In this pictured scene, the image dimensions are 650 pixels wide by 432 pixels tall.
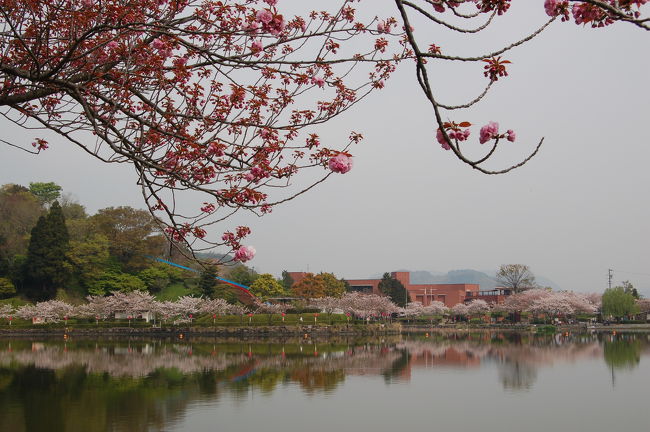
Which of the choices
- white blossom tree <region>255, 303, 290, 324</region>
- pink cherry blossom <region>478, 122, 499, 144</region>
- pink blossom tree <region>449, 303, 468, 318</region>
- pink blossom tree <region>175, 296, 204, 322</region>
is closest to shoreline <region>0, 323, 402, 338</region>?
pink blossom tree <region>175, 296, 204, 322</region>

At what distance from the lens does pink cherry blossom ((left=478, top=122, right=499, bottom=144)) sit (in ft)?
12.4

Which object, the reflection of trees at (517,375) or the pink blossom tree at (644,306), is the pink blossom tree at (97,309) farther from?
the pink blossom tree at (644,306)

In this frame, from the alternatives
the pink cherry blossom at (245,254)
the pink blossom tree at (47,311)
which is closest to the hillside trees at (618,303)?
the pink blossom tree at (47,311)

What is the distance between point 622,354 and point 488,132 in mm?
35137

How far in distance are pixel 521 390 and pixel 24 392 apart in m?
18.5

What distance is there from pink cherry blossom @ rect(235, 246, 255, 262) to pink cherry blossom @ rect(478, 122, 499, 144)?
10.2 ft

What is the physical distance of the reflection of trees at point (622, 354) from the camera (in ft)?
95.5

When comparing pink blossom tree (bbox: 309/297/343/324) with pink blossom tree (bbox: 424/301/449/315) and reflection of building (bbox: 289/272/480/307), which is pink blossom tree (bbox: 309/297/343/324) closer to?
pink blossom tree (bbox: 424/301/449/315)

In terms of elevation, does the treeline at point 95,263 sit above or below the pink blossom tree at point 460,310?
above

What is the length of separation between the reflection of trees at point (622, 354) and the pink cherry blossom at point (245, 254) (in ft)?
90.3

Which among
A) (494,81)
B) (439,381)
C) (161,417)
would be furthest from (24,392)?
(494,81)

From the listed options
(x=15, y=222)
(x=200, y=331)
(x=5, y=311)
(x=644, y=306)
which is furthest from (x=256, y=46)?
(x=644, y=306)

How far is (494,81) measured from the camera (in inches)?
142

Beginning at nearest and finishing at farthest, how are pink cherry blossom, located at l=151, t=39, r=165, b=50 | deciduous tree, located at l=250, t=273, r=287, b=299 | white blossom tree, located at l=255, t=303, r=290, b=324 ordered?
pink cherry blossom, located at l=151, t=39, r=165, b=50
white blossom tree, located at l=255, t=303, r=290, b=324
deciduous tree, located at l=250, t=273, r=287, b=299
